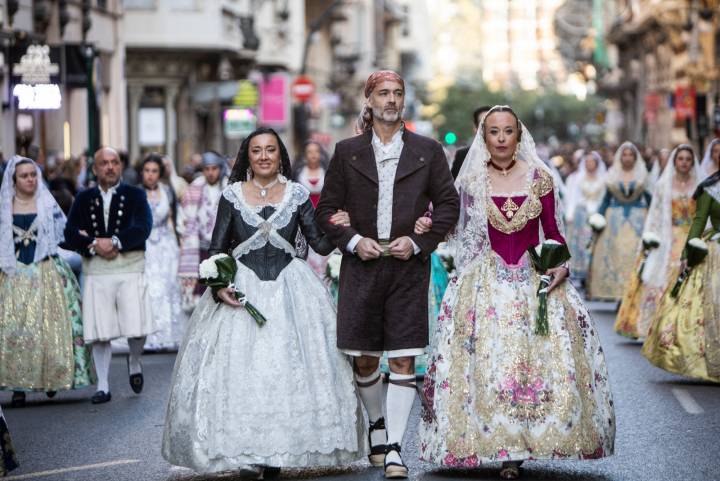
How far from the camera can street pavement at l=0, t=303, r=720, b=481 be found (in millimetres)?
8641

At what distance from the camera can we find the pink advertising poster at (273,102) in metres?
44.6

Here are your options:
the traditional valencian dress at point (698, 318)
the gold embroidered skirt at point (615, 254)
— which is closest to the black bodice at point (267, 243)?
the traditional valencian dress at point (698, 318)

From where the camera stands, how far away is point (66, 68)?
24.2 metres

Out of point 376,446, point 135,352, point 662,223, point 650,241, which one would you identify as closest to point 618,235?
point 662,223

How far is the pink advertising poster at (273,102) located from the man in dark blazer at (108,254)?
1264 inches

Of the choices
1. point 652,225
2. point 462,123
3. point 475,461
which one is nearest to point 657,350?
point 652,225

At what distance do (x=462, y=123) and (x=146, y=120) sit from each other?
90891mm

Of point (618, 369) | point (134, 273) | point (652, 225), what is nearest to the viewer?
point (134, 273)

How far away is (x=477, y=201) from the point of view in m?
8.79

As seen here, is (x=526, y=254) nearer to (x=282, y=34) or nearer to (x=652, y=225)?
(x=652, y=225)

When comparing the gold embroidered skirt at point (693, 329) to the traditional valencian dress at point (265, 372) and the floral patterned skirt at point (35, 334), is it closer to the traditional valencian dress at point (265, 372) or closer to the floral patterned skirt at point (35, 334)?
the floral patterned skirt at point (35, 334)

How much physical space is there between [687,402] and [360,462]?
358cm

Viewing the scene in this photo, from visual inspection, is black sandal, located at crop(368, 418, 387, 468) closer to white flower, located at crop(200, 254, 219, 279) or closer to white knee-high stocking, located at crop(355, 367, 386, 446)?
white knee-high stocking, located at crop(355, 367, 386, 446)

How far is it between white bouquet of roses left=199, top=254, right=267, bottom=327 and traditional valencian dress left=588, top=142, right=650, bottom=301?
11.7 m
